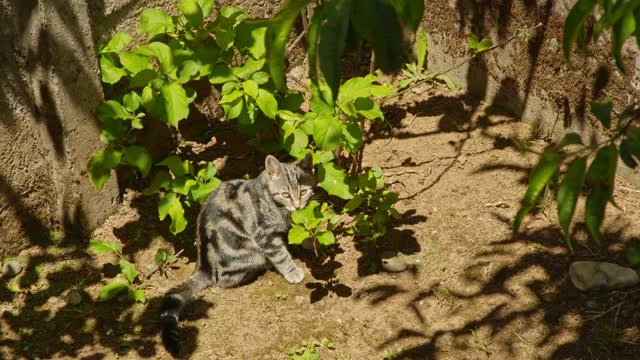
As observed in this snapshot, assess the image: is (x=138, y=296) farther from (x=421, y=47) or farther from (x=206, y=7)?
(x=421, y=47)

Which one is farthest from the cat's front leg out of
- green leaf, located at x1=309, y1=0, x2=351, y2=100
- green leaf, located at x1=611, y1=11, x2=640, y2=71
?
green leaf, located at x1=309, y1=0, x2=351, y2=100

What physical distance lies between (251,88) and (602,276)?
269 cm

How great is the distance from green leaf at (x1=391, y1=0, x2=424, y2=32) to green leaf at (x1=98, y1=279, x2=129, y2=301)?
13.4 ft

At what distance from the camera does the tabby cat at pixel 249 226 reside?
5.55 metres

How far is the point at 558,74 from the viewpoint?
19.6 ft

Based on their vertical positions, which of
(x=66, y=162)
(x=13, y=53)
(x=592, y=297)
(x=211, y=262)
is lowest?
(x=592, y=297)

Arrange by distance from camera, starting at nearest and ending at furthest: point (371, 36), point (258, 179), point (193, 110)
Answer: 1. point (371, 36)
2. point (258, 179)
3. point (193, 110)

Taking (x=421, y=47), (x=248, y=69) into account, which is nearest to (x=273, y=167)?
(x=248, y=69)

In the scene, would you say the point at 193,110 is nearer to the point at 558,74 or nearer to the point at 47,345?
the point at 47,345

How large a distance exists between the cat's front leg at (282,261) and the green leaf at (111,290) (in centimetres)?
107

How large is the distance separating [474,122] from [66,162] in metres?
3.40

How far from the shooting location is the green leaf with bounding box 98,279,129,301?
540cm

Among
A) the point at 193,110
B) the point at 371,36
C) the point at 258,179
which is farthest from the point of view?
the point at 193,110

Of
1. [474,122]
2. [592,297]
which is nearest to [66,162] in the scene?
[474,122]
